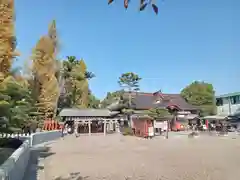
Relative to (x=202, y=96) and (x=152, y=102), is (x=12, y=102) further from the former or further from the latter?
(x=202, y=96)

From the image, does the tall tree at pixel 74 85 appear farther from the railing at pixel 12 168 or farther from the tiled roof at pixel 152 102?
the railing at pixel 12 168

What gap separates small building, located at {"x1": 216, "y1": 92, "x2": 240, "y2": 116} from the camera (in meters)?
37.1

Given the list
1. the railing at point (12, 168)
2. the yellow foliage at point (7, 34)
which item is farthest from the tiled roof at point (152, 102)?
the railing at point (12, 168)

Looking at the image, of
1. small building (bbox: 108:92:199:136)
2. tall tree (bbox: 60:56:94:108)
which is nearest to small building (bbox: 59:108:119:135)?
small building (bbox: 108:92:199:136)

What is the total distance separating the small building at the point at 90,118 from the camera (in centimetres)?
3105

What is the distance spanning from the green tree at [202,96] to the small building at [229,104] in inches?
448

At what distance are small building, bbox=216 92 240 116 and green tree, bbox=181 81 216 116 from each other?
11.4 m

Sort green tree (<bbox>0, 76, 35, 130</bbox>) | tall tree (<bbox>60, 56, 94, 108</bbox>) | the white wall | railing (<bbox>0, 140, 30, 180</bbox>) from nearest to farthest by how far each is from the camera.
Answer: railing (<bbox>0, 140, 30, 180</bbox>) → green tree (<bbox>0, 76, 35, 130</bbox>) → the white wall → tall tree (<bbox>60, 56, 94, 108</bbox>)

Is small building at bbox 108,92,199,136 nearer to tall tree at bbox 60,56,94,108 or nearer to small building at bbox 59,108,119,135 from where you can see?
small building at bbox 59,108,119,135

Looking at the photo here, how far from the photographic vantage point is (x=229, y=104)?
38844 mm

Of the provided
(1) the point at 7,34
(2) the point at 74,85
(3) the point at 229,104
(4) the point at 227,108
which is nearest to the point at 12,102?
(1) the point at 7,34

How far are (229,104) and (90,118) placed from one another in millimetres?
20860

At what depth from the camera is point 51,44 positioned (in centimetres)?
3200

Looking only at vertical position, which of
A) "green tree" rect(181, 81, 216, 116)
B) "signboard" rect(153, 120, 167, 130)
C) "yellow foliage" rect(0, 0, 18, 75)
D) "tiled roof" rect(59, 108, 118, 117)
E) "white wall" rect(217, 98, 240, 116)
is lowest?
"signboard" rect(153, 120, 167, 130)
